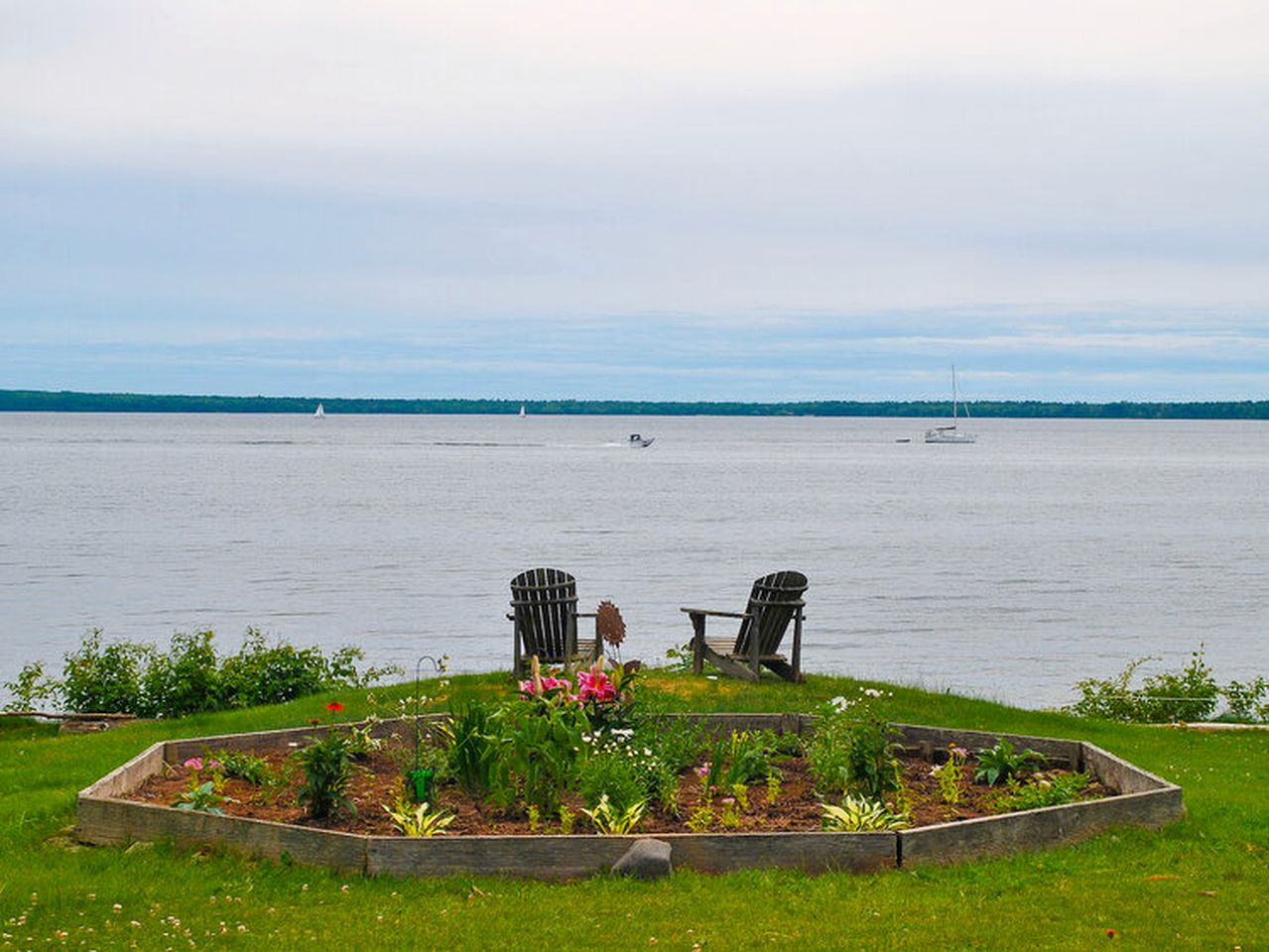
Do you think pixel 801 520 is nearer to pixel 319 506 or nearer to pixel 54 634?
pixel 319 506

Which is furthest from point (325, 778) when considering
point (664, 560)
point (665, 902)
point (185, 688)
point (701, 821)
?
point (664, 560)

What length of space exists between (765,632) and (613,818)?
7.51m

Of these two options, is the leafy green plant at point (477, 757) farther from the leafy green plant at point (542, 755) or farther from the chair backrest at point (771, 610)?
the chair backrest at point (771, 610)

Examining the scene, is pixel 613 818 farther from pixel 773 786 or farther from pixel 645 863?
pixel 773 786

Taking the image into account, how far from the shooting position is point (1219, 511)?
6494 cm

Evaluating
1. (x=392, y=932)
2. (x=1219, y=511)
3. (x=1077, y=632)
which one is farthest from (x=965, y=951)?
(x=1219, y=511)

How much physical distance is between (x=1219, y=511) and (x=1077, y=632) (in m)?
39.8

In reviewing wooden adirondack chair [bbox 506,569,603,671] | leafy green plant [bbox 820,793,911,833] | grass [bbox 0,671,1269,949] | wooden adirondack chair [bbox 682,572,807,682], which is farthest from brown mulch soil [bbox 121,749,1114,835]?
wooden adirondack chair [bbox 682,572,807,682]

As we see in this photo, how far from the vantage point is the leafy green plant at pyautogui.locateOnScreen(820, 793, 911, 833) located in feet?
27.7

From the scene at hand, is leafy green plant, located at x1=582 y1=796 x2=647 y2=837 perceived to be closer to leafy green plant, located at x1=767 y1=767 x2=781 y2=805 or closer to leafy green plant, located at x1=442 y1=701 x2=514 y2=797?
leafy green plant, located at x1=442 y1=701 x2=514 y2=797

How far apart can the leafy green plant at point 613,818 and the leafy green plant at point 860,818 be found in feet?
3.46

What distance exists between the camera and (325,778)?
27.9 feet

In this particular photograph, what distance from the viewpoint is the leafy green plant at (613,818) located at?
8266 millimetres

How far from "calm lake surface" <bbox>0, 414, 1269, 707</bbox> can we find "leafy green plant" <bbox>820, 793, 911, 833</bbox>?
12973 millimetres
